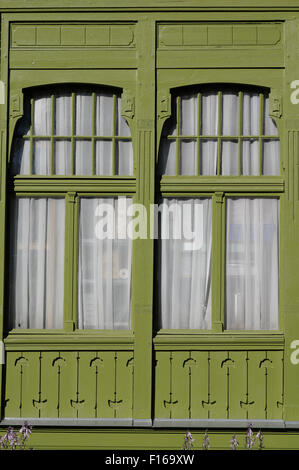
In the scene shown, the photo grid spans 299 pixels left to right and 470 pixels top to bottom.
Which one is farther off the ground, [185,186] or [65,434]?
[185,186]

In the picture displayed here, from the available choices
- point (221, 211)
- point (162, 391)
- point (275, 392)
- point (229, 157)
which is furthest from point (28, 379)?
point (229, 157)

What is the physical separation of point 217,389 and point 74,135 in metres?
3.42

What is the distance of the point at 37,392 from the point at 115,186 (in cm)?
256

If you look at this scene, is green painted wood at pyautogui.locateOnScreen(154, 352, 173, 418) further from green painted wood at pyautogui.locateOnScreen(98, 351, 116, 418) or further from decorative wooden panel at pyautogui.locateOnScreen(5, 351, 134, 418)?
green painted wood at pyautogui.locateOnScreen(98, 351, 116, 418)

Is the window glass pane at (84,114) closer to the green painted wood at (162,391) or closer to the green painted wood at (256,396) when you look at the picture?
the green painted wood at (162,391)

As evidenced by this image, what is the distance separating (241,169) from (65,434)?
3.70 metres

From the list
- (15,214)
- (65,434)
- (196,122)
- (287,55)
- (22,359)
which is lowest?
(65,434)

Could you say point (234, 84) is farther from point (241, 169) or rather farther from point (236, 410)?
point (236, 410)

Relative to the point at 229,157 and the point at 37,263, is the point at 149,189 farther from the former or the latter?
the point at 37,263

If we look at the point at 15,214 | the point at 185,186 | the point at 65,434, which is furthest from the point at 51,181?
the point at 65,434

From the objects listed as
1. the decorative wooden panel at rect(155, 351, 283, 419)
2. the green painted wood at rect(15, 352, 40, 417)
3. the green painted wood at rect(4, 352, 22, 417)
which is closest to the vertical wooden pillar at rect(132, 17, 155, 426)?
the decorative wooden panel at rect(155, 351, 283, 419)

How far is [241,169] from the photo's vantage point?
8906mm

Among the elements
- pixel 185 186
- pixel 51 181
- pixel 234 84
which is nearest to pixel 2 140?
pixel 51 181

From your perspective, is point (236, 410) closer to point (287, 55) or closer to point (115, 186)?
point (115, 186)
